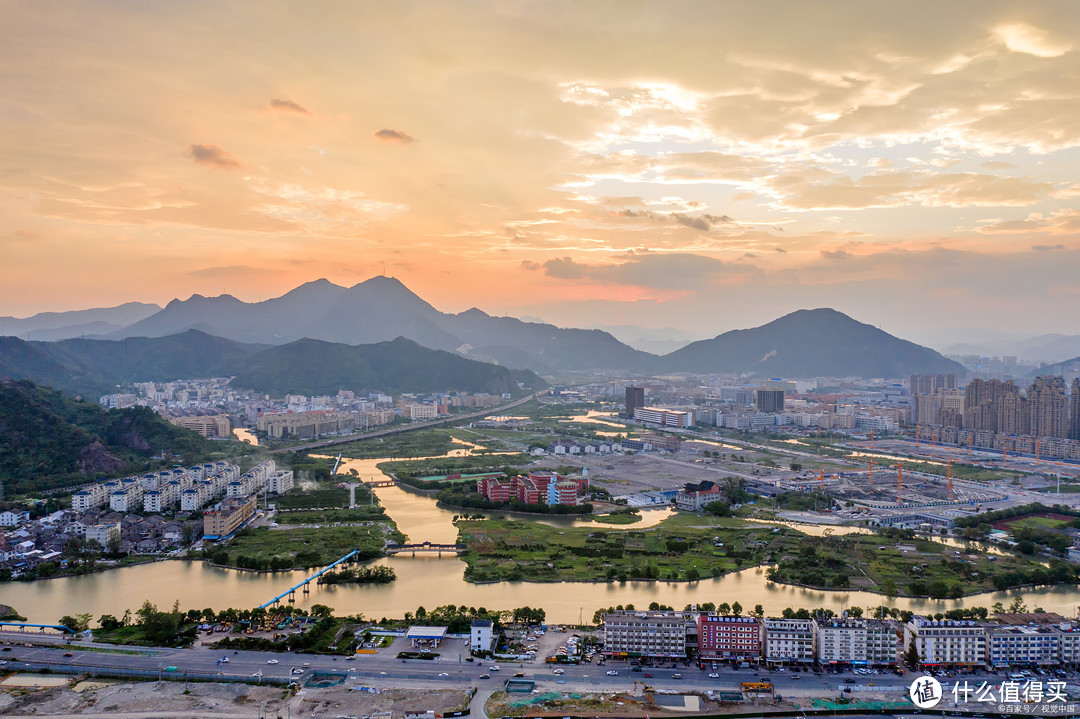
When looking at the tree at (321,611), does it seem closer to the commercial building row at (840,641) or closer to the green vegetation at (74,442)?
the commercial building row at (840,641)

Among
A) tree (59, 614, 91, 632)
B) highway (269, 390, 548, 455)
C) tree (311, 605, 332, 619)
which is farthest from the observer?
highway (269, 390, 548, 455)

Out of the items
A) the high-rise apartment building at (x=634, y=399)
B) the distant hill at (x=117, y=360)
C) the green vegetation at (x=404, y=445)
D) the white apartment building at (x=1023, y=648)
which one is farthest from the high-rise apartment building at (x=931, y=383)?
the distant hill at (x=117, y=360)

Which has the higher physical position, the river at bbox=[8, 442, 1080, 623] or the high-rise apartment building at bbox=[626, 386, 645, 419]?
the high-rise apartment building at bbox=[626, 386, 645, 419]

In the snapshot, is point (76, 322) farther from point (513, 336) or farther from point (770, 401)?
point (770, 401)

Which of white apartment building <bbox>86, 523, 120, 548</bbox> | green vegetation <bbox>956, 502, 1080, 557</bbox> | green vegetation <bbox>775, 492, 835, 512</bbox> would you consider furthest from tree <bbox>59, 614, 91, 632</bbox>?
green vegetation <bbox>956, 502, 1080, 557</bbox>

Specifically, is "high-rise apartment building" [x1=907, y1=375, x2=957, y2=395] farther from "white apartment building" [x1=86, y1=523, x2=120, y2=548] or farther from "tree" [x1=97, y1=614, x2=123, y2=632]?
"tree" [x1=97, y1=614, x2=123, y2=632]

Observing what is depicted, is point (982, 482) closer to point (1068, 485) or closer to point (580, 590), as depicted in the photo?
point (1068, 485)

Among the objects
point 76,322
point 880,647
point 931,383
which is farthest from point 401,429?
point 76,322
